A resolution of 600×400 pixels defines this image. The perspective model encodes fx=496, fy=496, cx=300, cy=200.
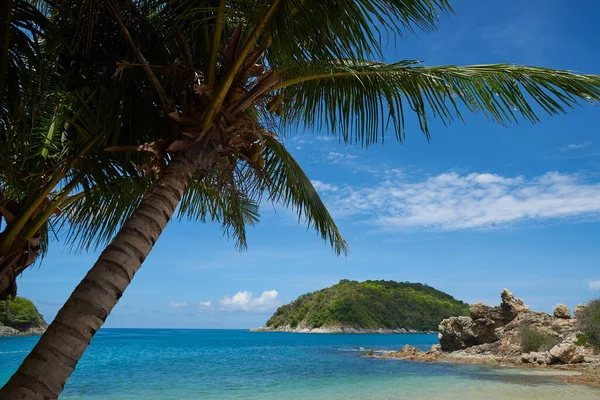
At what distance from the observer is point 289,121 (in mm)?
5965

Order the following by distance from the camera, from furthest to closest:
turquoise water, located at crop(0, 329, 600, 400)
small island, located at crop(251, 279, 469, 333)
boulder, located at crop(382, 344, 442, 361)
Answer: small island, located at crop(251, 279, 469, 333) → boulder, located at crop(382, 344, 442, 361) → turquoise water, located at crop(0, 329, 600, 400)

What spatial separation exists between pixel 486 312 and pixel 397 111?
1206 inches

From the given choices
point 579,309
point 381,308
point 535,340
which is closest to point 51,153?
point 579,309

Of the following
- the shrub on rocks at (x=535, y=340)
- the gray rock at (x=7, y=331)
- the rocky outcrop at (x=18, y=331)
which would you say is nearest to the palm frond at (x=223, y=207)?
the shrub on rocks at (x=535, y=340)

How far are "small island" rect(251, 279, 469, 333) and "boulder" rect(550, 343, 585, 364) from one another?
65308 mm

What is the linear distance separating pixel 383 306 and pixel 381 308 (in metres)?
0.87

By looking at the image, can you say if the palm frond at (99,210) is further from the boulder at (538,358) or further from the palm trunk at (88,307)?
the boulder at (538,358)

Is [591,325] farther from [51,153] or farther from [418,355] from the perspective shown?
[51,153]

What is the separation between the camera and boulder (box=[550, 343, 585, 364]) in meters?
22.8

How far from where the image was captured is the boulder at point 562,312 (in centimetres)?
2923

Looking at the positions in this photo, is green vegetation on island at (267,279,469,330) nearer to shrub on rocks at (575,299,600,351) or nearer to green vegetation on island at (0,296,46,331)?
green vegetation on island at (0,296,46,331)

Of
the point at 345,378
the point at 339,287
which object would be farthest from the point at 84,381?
the point at 339,287

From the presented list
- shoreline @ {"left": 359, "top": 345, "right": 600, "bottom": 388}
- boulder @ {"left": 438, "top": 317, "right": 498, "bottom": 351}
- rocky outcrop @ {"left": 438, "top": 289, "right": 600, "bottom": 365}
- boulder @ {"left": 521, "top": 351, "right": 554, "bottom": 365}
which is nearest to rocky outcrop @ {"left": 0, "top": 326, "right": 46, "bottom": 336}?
shoreline @ {"left": 359, "top": 345, "right": 600, "bottom": 388}

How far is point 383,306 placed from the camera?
302 ft
